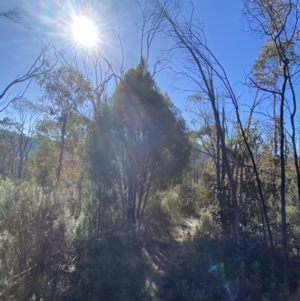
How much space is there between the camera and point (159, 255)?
6.53 m

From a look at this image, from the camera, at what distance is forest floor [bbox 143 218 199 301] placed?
186 inches

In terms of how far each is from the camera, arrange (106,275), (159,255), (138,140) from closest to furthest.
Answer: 1. (106,275)
2. (159,255)
3. (138,140)

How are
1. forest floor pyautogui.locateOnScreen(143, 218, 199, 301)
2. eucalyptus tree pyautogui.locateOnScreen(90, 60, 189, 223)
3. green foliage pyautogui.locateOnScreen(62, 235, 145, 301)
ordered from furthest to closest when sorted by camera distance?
1. eucalyptus tree pyautogui.locateOnScreen(90, 60, 189, 223)
2. forest floor pyautogui.locateOnScreen(143, 218, 199, 301)
3. green foliage pyautogui.locateOnScreen(62, 235, 145, 301)

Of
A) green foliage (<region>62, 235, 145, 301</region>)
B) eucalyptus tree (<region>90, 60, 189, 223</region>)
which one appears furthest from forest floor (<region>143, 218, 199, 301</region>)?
eucalyptus tree (<region>90, 60, 189, 223</region>)

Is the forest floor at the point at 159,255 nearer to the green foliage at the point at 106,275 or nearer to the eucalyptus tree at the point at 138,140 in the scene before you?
the green foliage at the point at 106,275

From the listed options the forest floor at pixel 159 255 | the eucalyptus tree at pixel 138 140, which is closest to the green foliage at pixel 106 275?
the forest floor at pixel 159 255

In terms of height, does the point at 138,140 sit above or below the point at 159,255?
above

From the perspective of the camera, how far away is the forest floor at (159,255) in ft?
15.5

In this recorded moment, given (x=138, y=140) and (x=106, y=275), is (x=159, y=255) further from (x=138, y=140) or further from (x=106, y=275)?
(x=138, y=140)

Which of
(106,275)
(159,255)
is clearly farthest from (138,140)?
(106,275)

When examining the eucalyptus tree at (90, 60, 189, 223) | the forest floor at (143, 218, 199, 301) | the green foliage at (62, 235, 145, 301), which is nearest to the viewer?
the green foliage at (62, 235, 145, 301)

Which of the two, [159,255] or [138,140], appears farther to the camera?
[138,140]

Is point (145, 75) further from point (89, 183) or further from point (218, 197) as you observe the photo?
point (218, 197)

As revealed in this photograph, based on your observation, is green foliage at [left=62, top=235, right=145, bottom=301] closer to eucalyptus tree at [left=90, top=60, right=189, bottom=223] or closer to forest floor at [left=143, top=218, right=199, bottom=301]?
forest floor at [left=143, top=218, right=199, bottom=301]
